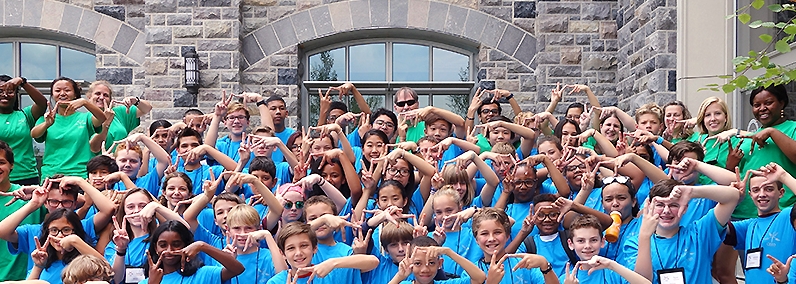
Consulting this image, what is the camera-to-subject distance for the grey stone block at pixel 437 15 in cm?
918

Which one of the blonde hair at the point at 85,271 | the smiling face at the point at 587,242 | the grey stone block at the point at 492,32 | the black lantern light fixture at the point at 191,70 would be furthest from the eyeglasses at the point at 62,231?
the grey stone block at the point at 492,32

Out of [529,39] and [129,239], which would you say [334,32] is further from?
→ [129,239]

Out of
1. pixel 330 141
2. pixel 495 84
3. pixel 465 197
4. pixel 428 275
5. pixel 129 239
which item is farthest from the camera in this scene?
pixel 495 84

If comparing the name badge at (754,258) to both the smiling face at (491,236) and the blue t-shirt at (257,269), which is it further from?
the blue t-shirt at (257,269)

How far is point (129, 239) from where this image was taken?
4727mm

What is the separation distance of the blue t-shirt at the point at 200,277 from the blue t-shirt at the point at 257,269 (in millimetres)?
176

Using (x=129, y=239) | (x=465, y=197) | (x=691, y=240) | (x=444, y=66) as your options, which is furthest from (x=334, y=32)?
(x=691, y=240)

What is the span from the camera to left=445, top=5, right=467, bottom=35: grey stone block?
9188mm

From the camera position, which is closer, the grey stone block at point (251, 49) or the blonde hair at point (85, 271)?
the blonde hair at point (85, 271)

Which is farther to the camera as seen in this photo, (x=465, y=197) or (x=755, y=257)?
(x=465, y=197)

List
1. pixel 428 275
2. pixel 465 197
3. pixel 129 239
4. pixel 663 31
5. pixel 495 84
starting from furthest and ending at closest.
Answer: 1. pixel 495 84
2. pixel 663 31
3. pixel 465 197
4. pixel 129 239
5. pixel 428 275

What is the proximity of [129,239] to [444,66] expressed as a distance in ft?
17.6

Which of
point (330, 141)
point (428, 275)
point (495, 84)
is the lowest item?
point (428, 275)

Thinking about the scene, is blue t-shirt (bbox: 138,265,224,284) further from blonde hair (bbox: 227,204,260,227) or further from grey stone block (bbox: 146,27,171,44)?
grey stone block (bbox: 146,27,171,44)
